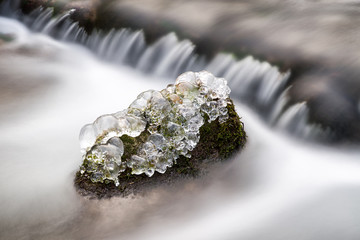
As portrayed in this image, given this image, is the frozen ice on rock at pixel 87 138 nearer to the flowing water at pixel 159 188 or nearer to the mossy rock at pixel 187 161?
the mossy rock at pixel 187 161

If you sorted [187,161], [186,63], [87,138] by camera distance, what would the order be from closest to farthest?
[87,138], [187,161], [186,63]

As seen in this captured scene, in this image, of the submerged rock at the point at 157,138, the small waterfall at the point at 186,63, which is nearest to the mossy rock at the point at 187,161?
the submerged rock at the point at 157,138

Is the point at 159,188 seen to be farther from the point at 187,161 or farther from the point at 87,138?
the point at 87,138

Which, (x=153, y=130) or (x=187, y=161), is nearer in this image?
(x=153, y=130)

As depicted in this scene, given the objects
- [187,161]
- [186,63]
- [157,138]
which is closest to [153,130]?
[157,138]

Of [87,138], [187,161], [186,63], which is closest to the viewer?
[87,138]

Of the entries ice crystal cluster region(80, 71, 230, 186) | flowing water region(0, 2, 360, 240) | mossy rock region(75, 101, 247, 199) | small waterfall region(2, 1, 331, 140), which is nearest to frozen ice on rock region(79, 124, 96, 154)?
ice crystal cluster region(80, 71, 230, 186)
